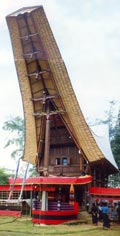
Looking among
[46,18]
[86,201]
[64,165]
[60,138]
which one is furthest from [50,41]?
[86,201]

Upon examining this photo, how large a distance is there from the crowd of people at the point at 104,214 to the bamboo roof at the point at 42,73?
272cm

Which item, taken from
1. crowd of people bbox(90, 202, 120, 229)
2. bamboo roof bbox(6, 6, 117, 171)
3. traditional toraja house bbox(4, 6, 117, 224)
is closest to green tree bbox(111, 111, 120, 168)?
traditional toraja house bbox(4, 6, 117, 224)

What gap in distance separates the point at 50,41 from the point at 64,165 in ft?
24.9

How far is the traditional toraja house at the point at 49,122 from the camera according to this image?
16.1 m

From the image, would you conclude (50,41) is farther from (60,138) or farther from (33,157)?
(33,157)

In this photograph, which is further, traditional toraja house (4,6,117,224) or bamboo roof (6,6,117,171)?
bamboo roof (6,6,117,171)

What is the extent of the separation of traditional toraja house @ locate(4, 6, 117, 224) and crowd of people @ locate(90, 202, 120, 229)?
3.89ft

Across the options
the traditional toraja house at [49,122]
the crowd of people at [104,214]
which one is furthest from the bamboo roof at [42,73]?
the crowd of people at [104,214]

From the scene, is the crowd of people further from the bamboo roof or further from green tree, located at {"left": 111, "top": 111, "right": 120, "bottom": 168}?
green tree, located at {"left": 111, "top": 111, "right": 120, "bottom": 168}

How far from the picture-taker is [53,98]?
19.3m

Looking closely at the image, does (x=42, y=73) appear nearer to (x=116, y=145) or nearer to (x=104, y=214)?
(x=104, y=214)

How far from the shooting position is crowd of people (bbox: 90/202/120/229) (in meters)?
14.1

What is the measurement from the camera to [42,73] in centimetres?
1903

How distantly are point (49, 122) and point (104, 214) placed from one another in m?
6.46
